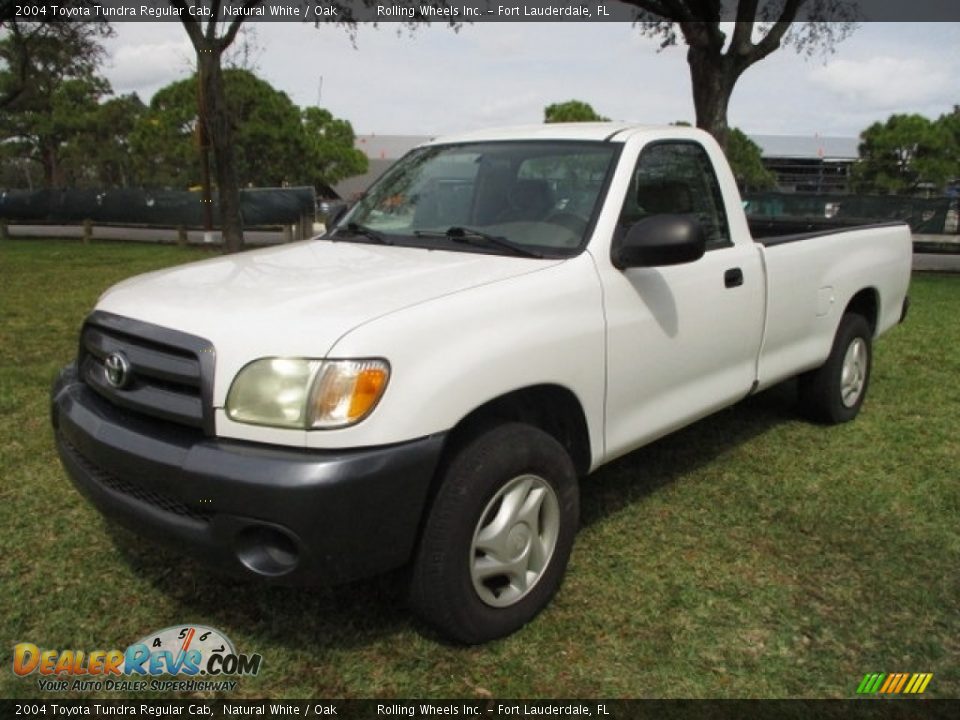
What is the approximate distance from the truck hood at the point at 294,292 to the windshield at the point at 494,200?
172 mm

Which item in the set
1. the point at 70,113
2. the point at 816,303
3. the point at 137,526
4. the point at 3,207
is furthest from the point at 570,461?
the point at 70,113

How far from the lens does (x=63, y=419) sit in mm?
2861

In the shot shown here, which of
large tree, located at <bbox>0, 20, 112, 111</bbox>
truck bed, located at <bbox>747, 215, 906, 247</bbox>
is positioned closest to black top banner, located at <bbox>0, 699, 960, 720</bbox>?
truck bed, located at <bbox>747, 215, 906, 247</bbox>

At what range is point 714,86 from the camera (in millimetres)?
12859

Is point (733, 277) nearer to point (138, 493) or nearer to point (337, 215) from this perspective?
point (337, 215)

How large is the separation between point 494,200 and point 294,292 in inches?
47.6

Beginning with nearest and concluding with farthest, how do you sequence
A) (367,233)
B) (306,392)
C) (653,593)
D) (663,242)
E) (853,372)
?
(306,392), (663,242), (653,593), (367,233), (853,372)

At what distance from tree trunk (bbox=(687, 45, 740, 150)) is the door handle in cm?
977

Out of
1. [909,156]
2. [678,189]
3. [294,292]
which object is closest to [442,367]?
[294,292]

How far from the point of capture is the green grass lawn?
8.70 ft

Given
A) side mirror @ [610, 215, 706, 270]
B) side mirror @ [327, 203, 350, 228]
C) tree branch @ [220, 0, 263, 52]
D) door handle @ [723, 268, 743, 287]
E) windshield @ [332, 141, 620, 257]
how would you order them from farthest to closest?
1. tree branch @ [220, 0, 263, 52]
2. side mirror @ [327, 203, 350, 228]
3. door handle @ [723, 268, 743, 287]
4. windshield @ [332, 141, 620, 257]
5. side mirror @ [610, 215, 706, 270]

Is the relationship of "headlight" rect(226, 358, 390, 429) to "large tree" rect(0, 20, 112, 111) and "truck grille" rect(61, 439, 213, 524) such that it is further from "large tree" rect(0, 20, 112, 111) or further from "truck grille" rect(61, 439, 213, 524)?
"large tree" rect(0, 20, 112, 111)

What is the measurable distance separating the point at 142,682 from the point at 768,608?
2.19 metres

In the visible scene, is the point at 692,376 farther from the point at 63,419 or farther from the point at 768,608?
the point at 63,419
